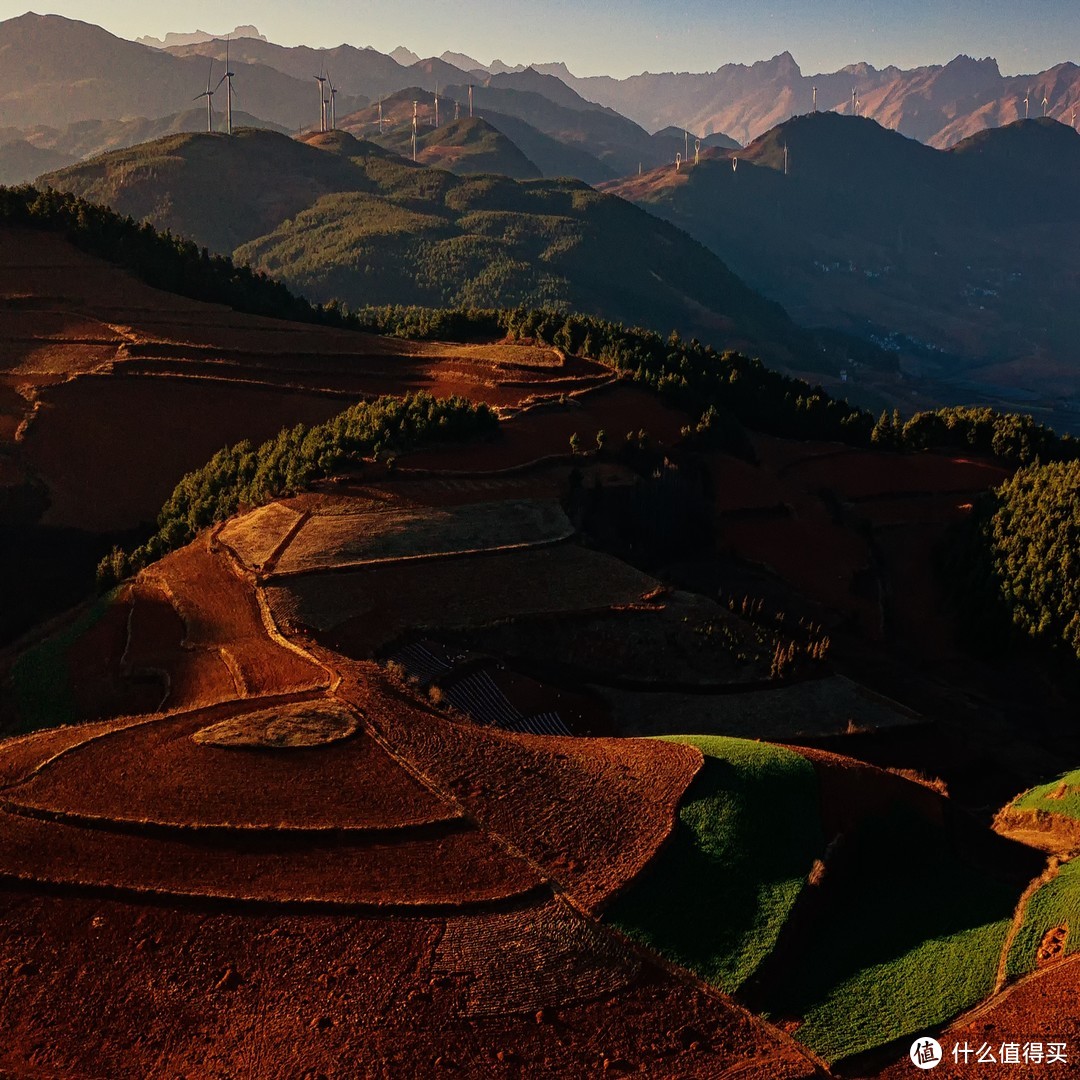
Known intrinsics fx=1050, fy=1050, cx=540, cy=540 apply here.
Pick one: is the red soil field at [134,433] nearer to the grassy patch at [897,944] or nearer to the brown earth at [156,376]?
the brown earth at [156,376]

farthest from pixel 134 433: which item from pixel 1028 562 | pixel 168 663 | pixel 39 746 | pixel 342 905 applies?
pixel 1028 562

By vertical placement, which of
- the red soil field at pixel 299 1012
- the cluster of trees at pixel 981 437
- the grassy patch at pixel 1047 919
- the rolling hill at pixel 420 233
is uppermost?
the rolling hill at pixel 420 233

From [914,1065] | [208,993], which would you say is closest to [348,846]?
[208,993]

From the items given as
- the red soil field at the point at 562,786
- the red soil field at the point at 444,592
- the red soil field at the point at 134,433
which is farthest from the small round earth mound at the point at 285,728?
the red soil field at the point at 134,433

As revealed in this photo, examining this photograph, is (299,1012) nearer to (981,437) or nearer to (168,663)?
(168,663)

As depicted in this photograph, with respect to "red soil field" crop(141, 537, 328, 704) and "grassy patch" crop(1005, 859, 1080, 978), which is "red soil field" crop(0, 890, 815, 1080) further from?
"red soil field" crop(141, 537, 328, 704)

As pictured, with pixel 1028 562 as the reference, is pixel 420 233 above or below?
above

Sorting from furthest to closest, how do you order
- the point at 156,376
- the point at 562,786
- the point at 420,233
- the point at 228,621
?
the point at 420,233 < the point at 156,376 < the point at 228,621 < the point at 562,786
